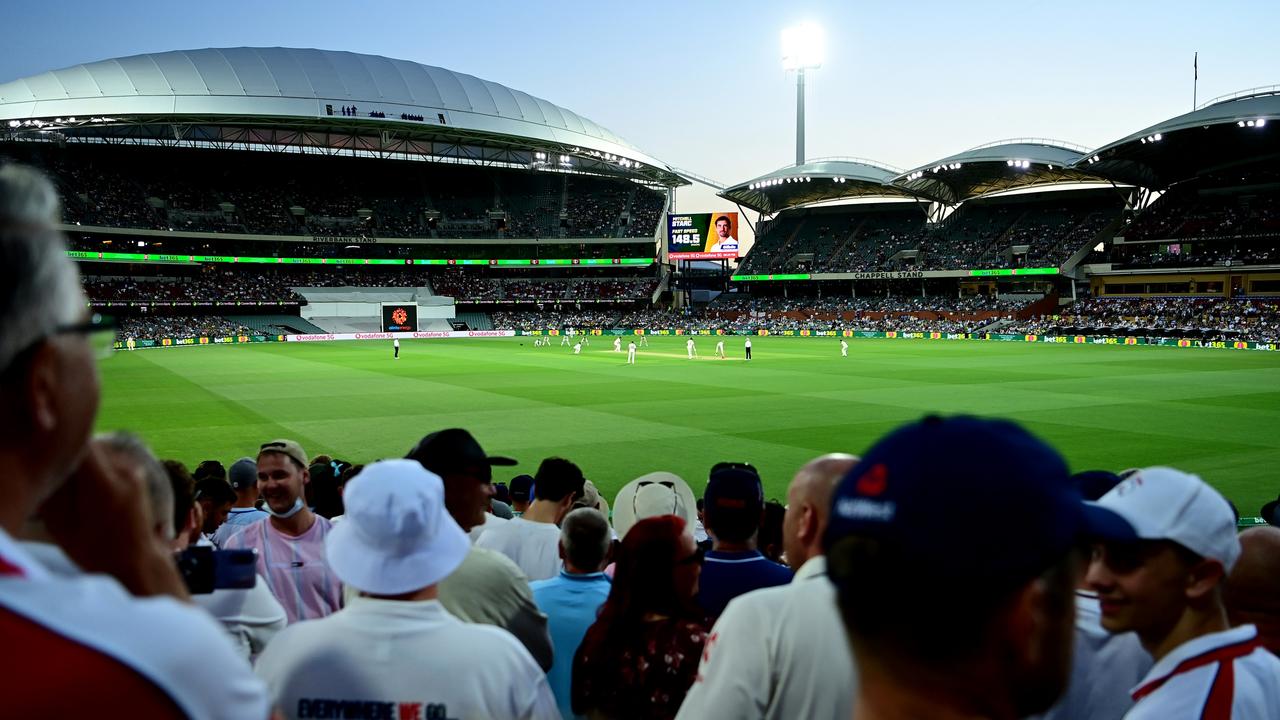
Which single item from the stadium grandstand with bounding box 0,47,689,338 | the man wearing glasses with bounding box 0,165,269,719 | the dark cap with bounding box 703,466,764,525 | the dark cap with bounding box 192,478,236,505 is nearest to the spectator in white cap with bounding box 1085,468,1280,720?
the dark cap with bounding box 703,466,764,525

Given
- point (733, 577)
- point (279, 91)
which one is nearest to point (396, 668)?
point (733, 577)

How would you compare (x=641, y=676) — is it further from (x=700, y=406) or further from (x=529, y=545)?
(x=700, y=406)

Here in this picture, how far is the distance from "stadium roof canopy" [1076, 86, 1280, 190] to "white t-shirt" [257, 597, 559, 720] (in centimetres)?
8210

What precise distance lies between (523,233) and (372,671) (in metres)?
111

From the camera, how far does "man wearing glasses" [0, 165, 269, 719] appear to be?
109 centimetres

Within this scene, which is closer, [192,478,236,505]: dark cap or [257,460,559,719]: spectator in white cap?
[257,460,559,719]: spectator in white cap

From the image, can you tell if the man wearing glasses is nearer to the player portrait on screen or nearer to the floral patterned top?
the floral patterned top

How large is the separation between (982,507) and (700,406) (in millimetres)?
26633

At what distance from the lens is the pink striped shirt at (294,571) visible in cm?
559

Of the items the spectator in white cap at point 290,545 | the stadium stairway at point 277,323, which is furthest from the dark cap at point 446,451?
the stadium stairway at point 277,323

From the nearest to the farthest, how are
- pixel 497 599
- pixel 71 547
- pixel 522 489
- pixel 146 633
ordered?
pixel 146 633 → pixel 71 547 → pixel 497 599 → pixel 522 489

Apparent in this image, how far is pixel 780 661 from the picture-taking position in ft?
8.73

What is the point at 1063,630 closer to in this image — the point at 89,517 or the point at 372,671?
the point at 89,517

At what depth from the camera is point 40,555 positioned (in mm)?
1382
